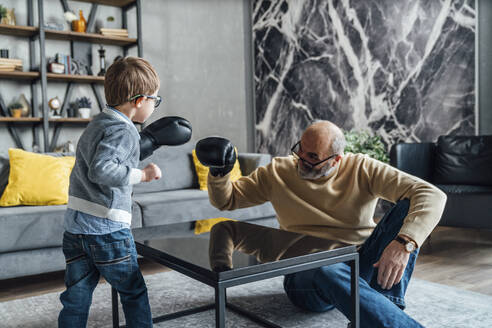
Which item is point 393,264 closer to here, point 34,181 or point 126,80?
point 126,80

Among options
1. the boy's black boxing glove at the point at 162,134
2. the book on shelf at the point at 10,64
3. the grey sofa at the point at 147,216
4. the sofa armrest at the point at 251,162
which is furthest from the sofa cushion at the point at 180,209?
the book on shelf at the point at 10,64

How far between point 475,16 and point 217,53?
2842 mm

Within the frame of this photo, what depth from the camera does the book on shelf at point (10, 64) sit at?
426 centimetres

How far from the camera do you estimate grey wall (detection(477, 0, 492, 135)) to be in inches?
152

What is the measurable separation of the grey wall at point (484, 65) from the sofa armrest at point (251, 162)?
1.79 metres

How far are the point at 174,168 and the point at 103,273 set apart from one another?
2300 millimetres

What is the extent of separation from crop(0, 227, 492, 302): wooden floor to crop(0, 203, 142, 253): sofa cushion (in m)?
0.26

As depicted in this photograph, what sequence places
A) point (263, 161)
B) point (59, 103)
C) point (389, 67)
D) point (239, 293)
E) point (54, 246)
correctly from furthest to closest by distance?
point (59, 103), point (389, 67), point (263, 161), point (54, 246), point (239, 293)

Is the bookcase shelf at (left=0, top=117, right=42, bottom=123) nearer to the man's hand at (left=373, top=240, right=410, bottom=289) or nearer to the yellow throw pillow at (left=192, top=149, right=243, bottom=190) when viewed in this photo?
the yellow throw pillow at (left=192, top=149, right=243, bottom=190)

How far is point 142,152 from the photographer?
1.64m

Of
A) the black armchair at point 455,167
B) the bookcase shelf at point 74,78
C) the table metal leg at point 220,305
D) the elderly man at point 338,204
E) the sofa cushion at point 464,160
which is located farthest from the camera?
the bookcase shelf at point 74,78

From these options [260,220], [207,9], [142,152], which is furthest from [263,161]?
[207,9]

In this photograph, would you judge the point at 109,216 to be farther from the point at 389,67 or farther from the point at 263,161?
the point at 389,67

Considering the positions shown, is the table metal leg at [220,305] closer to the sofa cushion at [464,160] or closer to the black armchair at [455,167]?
the black armchair at [455,167]
